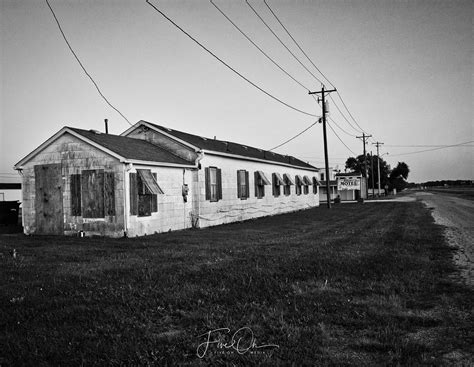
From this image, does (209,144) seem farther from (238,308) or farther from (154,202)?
(238,308)

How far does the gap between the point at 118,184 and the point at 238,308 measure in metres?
9.67

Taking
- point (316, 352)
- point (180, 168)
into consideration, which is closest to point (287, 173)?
point (180, 168)

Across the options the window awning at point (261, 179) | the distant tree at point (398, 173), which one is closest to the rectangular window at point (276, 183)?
the window awning at point (261, 179)

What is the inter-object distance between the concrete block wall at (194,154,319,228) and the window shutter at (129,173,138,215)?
157 inches

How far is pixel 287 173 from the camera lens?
30484mm

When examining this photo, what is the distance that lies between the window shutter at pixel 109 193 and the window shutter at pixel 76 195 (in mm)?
1215

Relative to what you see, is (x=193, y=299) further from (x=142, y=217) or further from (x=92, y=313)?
(x=142, y=217)

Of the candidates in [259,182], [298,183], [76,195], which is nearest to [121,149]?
[76,195]

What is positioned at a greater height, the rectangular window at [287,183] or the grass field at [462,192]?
the rectangular window at [287,183]

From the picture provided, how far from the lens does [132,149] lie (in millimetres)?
15672

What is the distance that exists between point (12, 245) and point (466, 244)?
13632 millimetres

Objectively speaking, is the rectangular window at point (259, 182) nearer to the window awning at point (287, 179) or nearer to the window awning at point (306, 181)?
the window awning at point (287, 179)

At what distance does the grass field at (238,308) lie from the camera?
4.02 metres

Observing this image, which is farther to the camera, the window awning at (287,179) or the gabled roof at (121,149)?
the window awning at (287,179)
